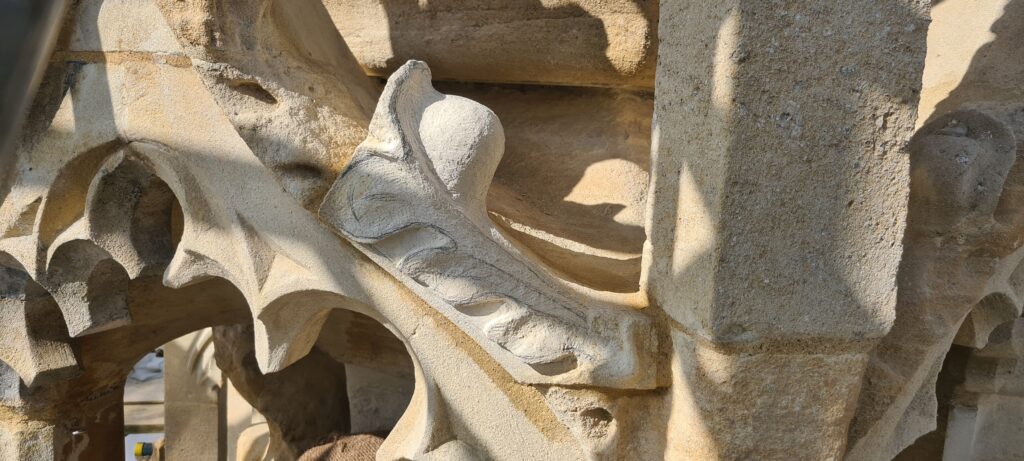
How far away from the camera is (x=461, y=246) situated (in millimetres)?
951

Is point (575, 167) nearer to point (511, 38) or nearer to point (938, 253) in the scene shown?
point (511, 38)

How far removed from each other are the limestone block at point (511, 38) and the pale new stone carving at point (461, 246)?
1.48 feet

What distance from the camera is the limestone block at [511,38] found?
4.42 feet

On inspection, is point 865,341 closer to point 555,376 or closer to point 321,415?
point 555,376

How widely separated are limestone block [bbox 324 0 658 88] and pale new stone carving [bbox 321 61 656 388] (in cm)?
45

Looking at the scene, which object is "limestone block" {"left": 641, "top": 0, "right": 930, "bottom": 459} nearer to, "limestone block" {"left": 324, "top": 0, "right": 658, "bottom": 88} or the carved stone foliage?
the carved stone foliage

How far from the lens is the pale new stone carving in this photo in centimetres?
93

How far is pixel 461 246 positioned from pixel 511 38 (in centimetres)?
58

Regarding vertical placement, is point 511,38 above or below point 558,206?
above

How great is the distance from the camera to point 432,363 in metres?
1.07

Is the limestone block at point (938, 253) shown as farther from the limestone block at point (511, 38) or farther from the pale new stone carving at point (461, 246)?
the limestone block at point (511, 38)

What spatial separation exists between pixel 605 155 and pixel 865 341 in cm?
65

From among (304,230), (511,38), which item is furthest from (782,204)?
(511,38)

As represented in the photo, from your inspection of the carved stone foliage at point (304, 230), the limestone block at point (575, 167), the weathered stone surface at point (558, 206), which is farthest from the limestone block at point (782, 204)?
the limestone block at point (575, 167)
